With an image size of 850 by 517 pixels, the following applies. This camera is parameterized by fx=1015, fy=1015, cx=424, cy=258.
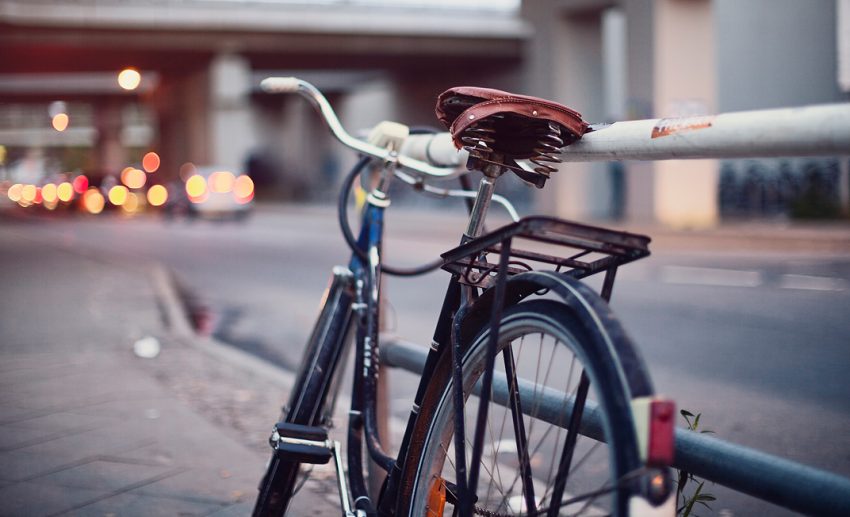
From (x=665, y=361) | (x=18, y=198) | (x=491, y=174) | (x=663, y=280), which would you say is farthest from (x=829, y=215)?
(x=18, y=198)

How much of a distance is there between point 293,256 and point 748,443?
1182 centimetres

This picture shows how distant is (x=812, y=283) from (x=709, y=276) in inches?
50.1

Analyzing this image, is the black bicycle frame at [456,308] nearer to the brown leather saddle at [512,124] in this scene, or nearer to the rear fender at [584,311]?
the rear fender at [584,311]

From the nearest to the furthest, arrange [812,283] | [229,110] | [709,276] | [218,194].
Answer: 1. [812,283]
2. [709,276]
3. [218,194]
4. [229,110]

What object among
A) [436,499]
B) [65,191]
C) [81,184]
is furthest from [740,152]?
[65,191]

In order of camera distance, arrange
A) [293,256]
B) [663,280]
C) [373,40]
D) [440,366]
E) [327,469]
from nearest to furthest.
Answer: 1. [440,366]
2. [327,469]
3. [663,280]
4. [293,256]
5. [373,40]

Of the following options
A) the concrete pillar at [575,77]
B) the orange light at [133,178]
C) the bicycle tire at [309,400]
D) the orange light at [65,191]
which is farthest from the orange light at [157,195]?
the bicycle tire at [309,400]

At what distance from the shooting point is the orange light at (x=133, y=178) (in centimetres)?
3662

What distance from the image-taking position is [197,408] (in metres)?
5.21

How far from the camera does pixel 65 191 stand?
39.6 metres

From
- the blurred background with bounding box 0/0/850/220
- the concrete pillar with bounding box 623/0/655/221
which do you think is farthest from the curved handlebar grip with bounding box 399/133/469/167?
the concrete pillar with bounding box 623/0/655/221

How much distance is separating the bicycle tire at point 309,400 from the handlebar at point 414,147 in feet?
1.50

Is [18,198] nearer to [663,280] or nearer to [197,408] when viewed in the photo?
[663,280]

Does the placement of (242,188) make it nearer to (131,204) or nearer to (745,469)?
(131,204)
